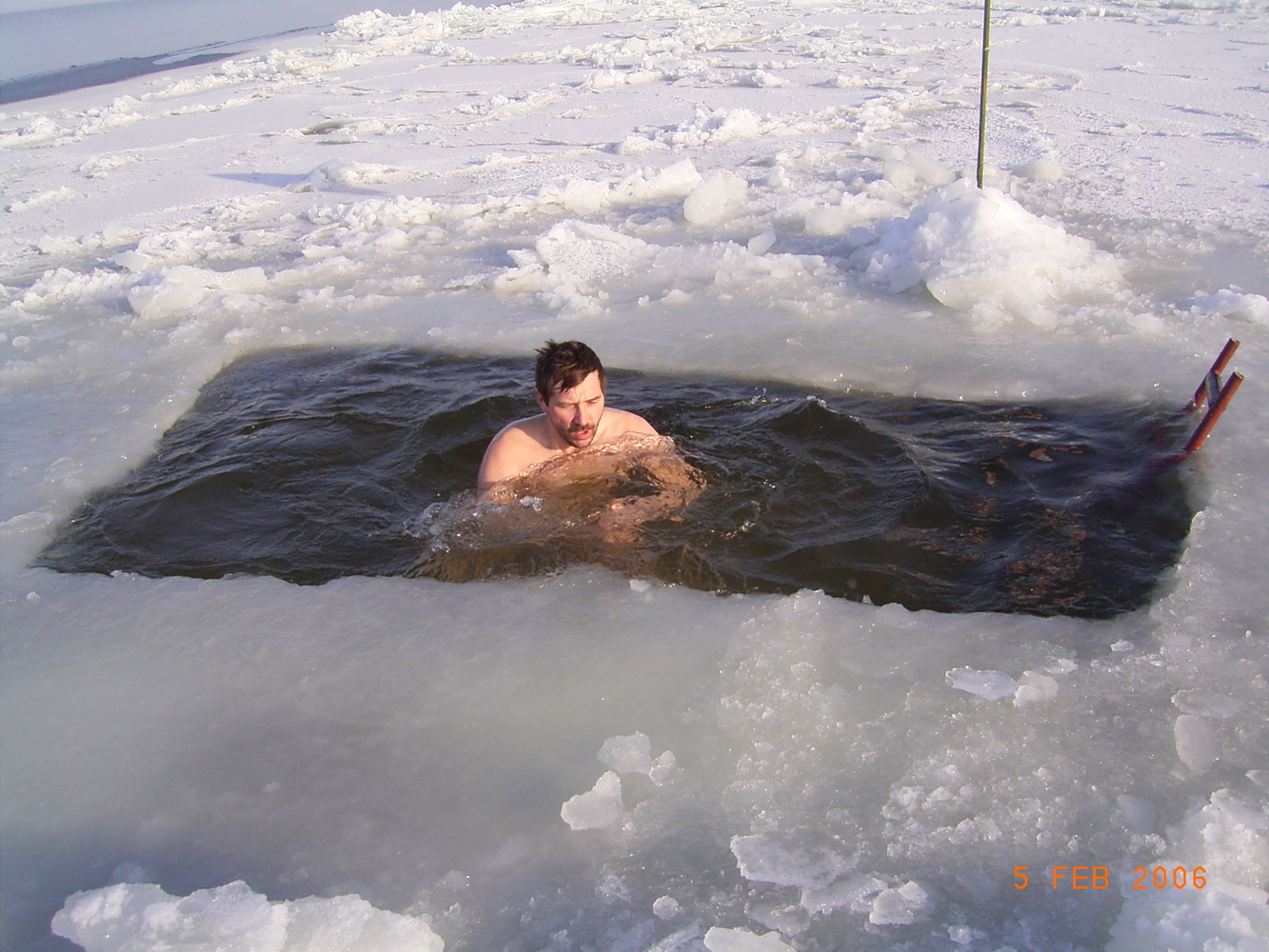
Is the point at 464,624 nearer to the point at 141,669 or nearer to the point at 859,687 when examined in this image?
the point at 141,669

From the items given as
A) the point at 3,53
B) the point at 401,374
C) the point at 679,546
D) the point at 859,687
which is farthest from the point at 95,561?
the point at 3,53

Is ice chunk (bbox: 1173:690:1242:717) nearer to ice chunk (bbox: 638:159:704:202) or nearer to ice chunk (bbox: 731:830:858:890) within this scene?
ice chunk (bbox: 731:830:858:890)

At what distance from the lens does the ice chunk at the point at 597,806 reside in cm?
200

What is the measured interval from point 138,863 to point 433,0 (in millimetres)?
33970

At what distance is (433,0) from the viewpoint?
101 ft

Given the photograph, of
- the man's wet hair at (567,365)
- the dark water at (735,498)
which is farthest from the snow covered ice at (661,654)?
the man's wet hair at (567,365)

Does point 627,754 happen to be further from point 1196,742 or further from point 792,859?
point 1196,742

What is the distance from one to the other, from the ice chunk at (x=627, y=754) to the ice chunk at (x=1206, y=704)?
1305 mm

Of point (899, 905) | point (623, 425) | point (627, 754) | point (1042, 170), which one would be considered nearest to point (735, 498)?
point (623, 425)

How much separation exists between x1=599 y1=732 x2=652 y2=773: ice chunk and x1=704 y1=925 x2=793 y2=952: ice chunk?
1.57ft

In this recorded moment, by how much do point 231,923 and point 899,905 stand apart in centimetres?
130

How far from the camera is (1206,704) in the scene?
219 cm

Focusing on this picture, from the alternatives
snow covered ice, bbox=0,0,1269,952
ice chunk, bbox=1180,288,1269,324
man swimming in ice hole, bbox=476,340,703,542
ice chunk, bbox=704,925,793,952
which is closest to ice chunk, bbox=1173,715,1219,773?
snow covered ice, bbox=0,0,1269,952

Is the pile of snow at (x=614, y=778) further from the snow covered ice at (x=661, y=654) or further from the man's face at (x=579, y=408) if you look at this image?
the man's face at (x=579, y=408)
